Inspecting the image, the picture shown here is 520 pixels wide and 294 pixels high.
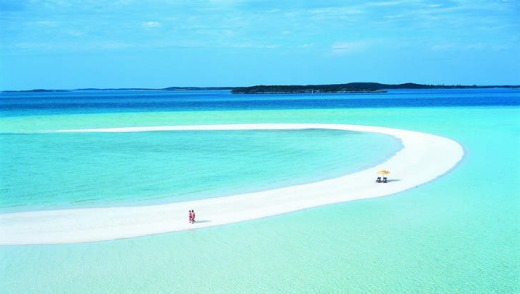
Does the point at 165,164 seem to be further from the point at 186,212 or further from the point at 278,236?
the point at 278,236

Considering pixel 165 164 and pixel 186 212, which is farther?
pixel 165 164

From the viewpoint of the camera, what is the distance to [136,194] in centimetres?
1653

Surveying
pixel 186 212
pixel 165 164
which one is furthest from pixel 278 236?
pixel 165 164

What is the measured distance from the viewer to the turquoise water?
16.6 metres

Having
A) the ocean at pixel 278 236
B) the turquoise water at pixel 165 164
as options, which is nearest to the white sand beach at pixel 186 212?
the ocean at pixel 278 236

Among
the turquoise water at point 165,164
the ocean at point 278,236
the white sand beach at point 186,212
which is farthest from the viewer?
the turquoise water at point 165,164

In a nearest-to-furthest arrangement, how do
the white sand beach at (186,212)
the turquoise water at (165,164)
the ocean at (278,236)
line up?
the ocean at (278,236) → the white sand beach at (186,212) → the turquoise water at (165,164)

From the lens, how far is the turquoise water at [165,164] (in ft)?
54.5

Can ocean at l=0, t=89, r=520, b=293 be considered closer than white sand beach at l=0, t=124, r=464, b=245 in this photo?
Yes

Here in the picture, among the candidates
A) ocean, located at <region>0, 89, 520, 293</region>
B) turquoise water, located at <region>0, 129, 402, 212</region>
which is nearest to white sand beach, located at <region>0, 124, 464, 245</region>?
ocean, located at <region>0, 89, 520, 293</region>

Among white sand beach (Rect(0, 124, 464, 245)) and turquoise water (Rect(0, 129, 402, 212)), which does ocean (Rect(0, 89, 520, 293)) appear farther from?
white sand beach (Rect(0, 124, 464, 245))

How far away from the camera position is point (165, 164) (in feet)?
73.6

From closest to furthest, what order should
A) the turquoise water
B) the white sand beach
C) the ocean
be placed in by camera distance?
the ocean, the white sand beach, the turquoise water

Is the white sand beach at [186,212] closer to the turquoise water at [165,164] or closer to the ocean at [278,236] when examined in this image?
the ocean at [278,236]
